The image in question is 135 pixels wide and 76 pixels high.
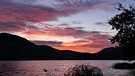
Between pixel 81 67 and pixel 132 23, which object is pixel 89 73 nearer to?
pixel 81 67

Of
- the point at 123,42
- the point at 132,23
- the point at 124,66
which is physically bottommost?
the point at 124,66

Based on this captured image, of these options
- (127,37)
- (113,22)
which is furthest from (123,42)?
(113,22)

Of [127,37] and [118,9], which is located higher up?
[118,9]

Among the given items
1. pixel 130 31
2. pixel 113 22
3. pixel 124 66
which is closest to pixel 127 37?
pixel 130 31

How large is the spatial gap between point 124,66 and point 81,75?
95.0m

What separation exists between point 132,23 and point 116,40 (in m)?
4.92

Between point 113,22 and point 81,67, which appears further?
point 113,22

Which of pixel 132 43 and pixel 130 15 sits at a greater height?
pixel 130 15

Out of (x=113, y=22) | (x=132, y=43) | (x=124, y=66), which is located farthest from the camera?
(x=124, y=66)

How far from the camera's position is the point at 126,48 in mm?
57844

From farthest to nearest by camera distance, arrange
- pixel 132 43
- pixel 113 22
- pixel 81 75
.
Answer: pixel 113 22, pixel 132 43, pixel 81 75

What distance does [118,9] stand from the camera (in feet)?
187

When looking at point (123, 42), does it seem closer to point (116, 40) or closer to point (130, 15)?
point (116, 40)

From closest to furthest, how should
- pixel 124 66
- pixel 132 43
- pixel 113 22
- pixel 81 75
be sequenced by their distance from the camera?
pixel 81 75 < pixel 132 43 < pixel 113 22 < pixel 124 66
